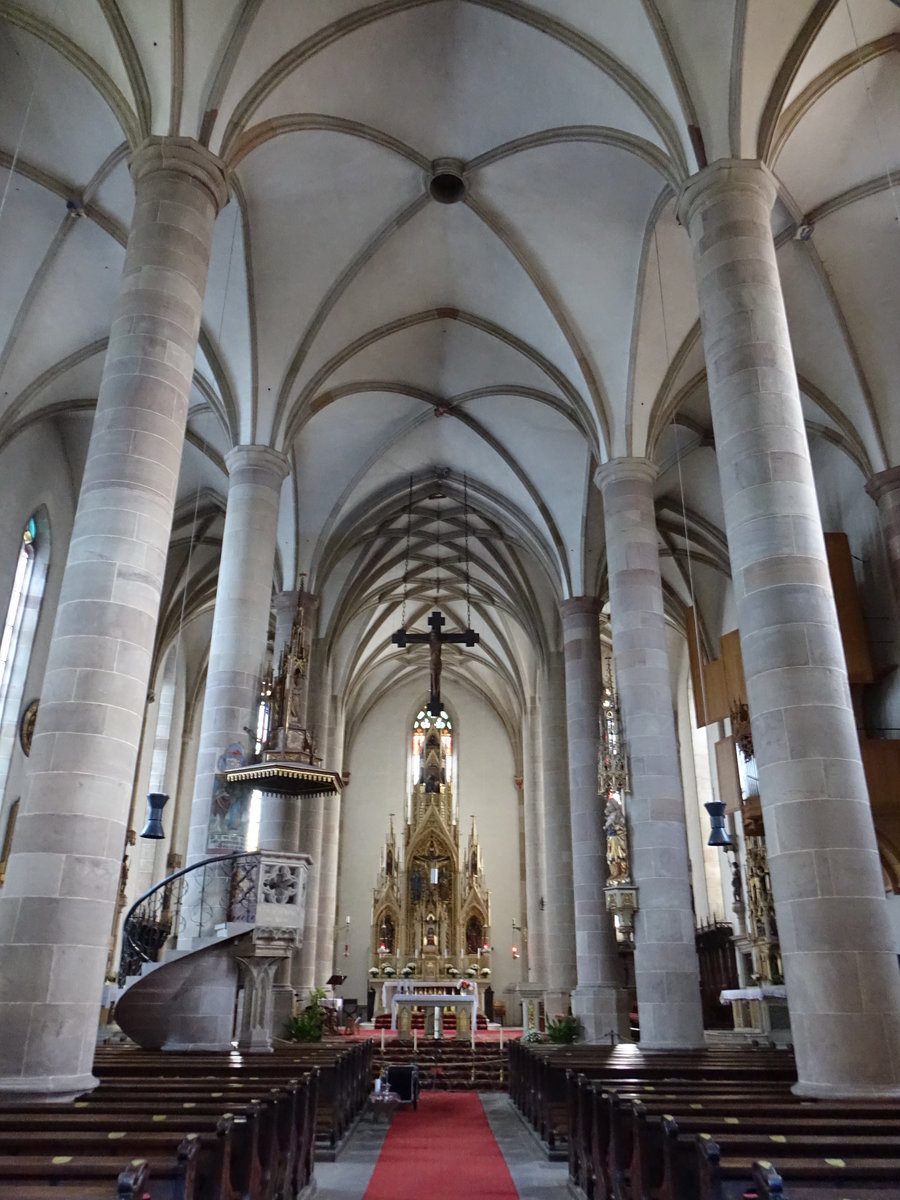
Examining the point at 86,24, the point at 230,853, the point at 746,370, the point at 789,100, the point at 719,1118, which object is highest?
the point at 86,24

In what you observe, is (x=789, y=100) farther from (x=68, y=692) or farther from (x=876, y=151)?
(x=68, y=692)

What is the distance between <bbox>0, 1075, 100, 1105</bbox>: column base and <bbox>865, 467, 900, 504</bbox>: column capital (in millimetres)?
14149

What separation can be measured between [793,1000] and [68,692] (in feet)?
20.3

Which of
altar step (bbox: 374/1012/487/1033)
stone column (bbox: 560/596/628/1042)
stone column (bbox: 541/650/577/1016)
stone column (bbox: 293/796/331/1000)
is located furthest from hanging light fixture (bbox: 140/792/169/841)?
altar step (bbox: 374/1012/487/1033)

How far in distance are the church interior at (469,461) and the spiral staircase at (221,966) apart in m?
0.05

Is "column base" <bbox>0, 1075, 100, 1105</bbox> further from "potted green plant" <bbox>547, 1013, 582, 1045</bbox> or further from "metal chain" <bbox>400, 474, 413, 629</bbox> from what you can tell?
"metal chain" <bbox>400, 474, 413, 629</bbox>

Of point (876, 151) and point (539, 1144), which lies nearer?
point (539, 1144)

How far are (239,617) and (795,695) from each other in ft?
27.7

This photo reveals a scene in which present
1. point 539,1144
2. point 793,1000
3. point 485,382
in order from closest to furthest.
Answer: point 793,1000 → point 539,1144 → point 485,382

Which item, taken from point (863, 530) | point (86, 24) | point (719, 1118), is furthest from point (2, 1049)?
point (863, 530)

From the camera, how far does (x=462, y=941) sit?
31656 millimetres

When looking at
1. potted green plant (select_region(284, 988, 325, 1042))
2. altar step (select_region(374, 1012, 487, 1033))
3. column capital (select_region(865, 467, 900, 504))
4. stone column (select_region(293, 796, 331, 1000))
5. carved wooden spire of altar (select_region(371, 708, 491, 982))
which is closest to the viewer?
potted green plant (select_region(284, 988, 325, 1042))

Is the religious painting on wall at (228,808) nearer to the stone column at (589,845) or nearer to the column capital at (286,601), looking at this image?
the stone column at (589,845)

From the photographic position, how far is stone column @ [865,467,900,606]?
14382 millimetres
